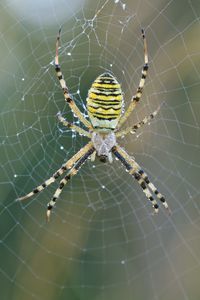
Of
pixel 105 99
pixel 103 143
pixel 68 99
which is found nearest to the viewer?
pixel 105 99

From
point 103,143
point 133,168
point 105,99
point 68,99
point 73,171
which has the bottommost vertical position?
point 133,168

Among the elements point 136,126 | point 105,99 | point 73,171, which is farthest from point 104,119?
point 73,171

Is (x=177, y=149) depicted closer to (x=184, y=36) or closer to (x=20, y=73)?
(x=184, y=36)

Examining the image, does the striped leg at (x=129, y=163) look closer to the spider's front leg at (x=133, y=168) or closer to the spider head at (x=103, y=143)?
the spider's front leg at (x=133, y=168)

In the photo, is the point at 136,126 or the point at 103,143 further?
the point at 103,143

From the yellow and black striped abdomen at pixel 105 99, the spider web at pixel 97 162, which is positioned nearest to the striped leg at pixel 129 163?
the spider web at pixel 97 162

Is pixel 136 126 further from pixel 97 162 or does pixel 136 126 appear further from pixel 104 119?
pixel 97 162

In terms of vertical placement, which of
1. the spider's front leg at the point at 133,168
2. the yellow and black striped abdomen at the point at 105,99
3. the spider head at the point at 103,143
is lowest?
the spider's front leg at the point at 133,168
